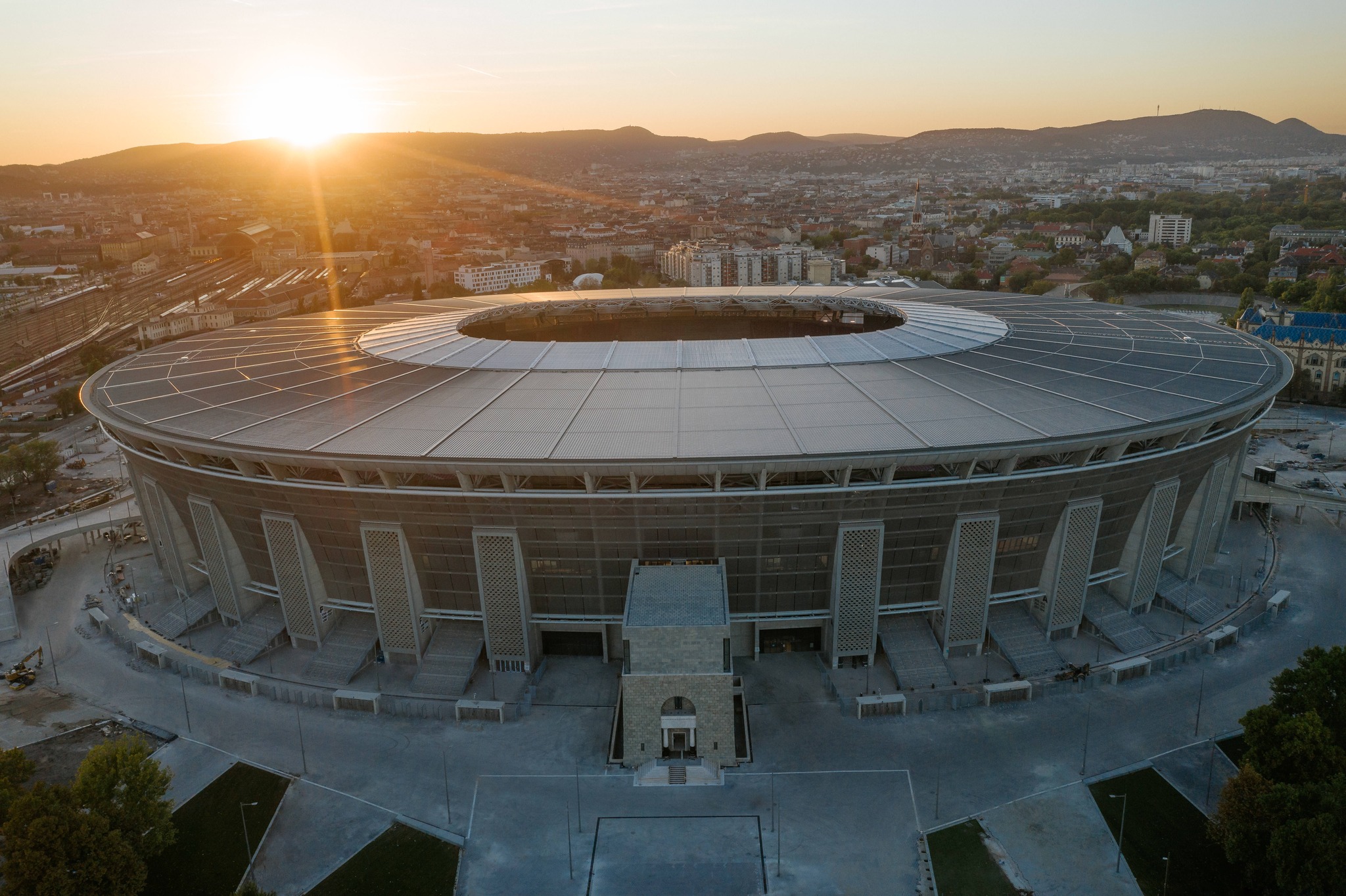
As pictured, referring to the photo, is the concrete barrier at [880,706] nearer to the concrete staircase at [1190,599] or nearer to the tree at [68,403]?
the concrete staircase at [1190,599]

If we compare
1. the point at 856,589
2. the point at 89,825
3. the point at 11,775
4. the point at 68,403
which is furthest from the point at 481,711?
the point at 68,403

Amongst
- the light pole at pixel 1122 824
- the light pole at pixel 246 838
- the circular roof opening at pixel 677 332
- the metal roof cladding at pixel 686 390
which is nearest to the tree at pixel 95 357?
the circular roof opening at pixel 677 332

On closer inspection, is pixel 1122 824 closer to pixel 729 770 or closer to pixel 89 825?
pixel 729 770

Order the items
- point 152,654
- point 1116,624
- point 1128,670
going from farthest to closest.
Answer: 1. point 152,654
2. point 1116,624
3. point 1128,670

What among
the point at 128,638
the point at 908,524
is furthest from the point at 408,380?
the point at 908,524

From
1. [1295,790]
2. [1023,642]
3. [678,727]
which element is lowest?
[1023,642]

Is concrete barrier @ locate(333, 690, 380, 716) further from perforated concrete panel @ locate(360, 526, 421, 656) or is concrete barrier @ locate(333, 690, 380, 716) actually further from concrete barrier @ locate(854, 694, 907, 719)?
concrete barrier @ locate(854, 694, 907, 719)
